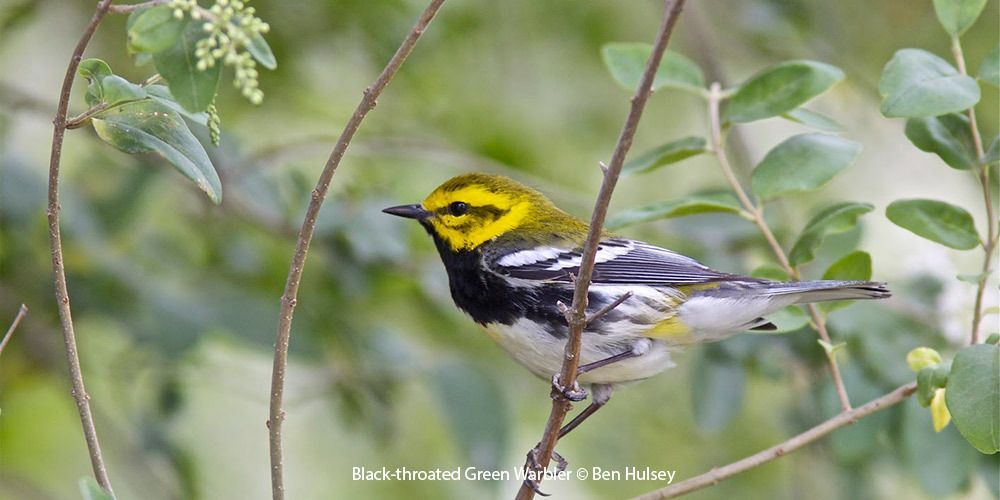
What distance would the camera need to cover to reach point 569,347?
2352mm

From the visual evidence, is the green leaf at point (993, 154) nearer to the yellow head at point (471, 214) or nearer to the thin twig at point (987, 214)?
the thin twig at point (987, 214)

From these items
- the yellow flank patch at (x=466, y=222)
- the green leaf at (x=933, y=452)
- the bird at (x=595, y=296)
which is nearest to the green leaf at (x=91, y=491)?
the bird at (x=595, y=296)

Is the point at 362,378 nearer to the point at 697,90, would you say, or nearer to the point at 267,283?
the point at 267,283

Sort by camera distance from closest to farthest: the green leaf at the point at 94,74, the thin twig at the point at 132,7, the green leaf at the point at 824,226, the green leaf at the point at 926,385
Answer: the thin twig at the point at 132,7
the green leaf at the point at 94,74
the green leaf at the point at 926,385
the green leaf at the point at 824,226

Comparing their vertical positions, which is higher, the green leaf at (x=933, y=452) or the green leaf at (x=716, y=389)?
the green leaf at (x=716, y=389)

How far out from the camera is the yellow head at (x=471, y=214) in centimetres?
356

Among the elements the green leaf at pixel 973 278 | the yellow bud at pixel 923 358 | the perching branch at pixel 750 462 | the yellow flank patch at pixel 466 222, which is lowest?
the perching branch at pixel 750 462

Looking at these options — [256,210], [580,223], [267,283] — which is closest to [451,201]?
[580,223]

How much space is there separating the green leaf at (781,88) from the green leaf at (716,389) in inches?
54.1

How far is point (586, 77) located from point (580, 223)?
8.12 feet

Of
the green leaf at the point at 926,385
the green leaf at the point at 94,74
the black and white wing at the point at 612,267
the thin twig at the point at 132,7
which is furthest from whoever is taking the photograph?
the black and white wing at the point at 612,267

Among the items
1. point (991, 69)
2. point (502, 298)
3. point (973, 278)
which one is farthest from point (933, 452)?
point (502, 298)

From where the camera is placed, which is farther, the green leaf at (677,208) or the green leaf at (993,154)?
the green leaf at (677,208)

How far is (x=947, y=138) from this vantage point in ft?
8.71
